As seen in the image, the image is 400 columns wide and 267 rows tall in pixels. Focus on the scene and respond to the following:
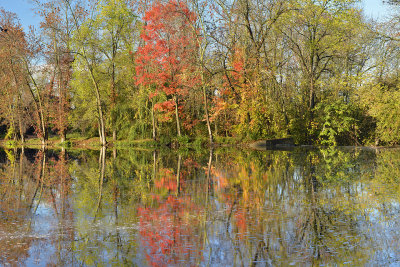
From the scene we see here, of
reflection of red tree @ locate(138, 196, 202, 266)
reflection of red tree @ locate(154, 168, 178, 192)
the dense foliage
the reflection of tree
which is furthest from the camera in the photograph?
the dense foliage

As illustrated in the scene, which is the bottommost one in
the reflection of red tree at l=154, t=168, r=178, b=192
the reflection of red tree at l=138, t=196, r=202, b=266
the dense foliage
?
the reflection of red tree at l=138, t=196, r=202, b=266

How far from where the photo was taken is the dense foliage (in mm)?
26984

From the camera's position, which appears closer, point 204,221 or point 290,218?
point 204,221

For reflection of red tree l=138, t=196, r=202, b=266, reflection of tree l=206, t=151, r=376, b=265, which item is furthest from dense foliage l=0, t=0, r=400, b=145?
reflection of red tree l=138, t=196, r=202, b=266

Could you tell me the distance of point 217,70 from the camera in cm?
2827

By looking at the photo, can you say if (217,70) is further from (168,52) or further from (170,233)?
(170,233)

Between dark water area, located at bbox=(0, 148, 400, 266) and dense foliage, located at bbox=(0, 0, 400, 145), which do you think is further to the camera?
dense foliage, located at bbox=(0, 0, 400, 145)

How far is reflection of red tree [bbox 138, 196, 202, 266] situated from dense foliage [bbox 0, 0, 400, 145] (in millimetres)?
17317

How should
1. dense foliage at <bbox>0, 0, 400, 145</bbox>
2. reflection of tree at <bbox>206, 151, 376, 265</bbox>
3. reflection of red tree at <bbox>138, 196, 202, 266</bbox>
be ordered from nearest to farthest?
1. reflection of red tree at <bbox>138, 196, 202, 266</bbox>
2. reflection of tree at <bbox>206, 151, 376, 265</bbox>
3. dense foliage at <bbox>0, 0, 400, 145</bbox>

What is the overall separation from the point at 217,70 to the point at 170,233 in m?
23.5

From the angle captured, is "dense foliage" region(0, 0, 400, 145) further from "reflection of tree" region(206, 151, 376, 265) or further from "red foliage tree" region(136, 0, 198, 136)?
"reflection of tree" region(206, 151, 376, 265)

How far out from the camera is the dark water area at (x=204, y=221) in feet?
15.0

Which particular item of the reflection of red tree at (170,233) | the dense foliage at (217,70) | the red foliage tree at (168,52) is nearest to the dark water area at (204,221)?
the reflection of red tree at (170,233)

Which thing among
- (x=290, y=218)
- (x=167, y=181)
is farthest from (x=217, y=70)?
(x=290, y=218)
